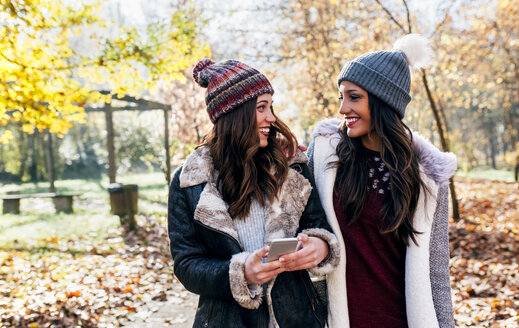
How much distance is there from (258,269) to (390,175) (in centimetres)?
102

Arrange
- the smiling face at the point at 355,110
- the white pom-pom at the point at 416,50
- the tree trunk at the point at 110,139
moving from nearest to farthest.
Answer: the smiling face at the point at 355,110
the white pom-pom at the point at 416,50
the tree trunk at the point at 110,139

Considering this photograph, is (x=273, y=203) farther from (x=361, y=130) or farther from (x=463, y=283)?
(x=463, y=283)

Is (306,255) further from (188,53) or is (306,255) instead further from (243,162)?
(188,53)

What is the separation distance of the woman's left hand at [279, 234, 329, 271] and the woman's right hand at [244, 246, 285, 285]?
0.04 m

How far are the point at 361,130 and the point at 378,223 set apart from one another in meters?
0.55

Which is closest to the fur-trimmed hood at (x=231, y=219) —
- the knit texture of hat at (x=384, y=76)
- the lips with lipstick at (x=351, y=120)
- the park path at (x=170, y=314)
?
the lips with lipstick at (x=351, y=120)

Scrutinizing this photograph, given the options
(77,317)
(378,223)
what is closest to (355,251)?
(378,223)

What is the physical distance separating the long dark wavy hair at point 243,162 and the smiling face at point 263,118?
0.02 m

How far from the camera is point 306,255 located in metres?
1.78

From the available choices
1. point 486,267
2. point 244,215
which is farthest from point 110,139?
point 244,215

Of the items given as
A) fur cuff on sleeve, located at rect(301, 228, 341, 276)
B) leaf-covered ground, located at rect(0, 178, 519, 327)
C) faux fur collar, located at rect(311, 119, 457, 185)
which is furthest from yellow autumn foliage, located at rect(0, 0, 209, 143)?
fur cuff on sleeve, located at rect(301, 228, 341, 276)

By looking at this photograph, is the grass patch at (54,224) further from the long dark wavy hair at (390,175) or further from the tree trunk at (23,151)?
the tree trunk at (23,151)

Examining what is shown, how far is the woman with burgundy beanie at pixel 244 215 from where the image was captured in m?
1.76

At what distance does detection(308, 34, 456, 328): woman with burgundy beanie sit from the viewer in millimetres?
2135
